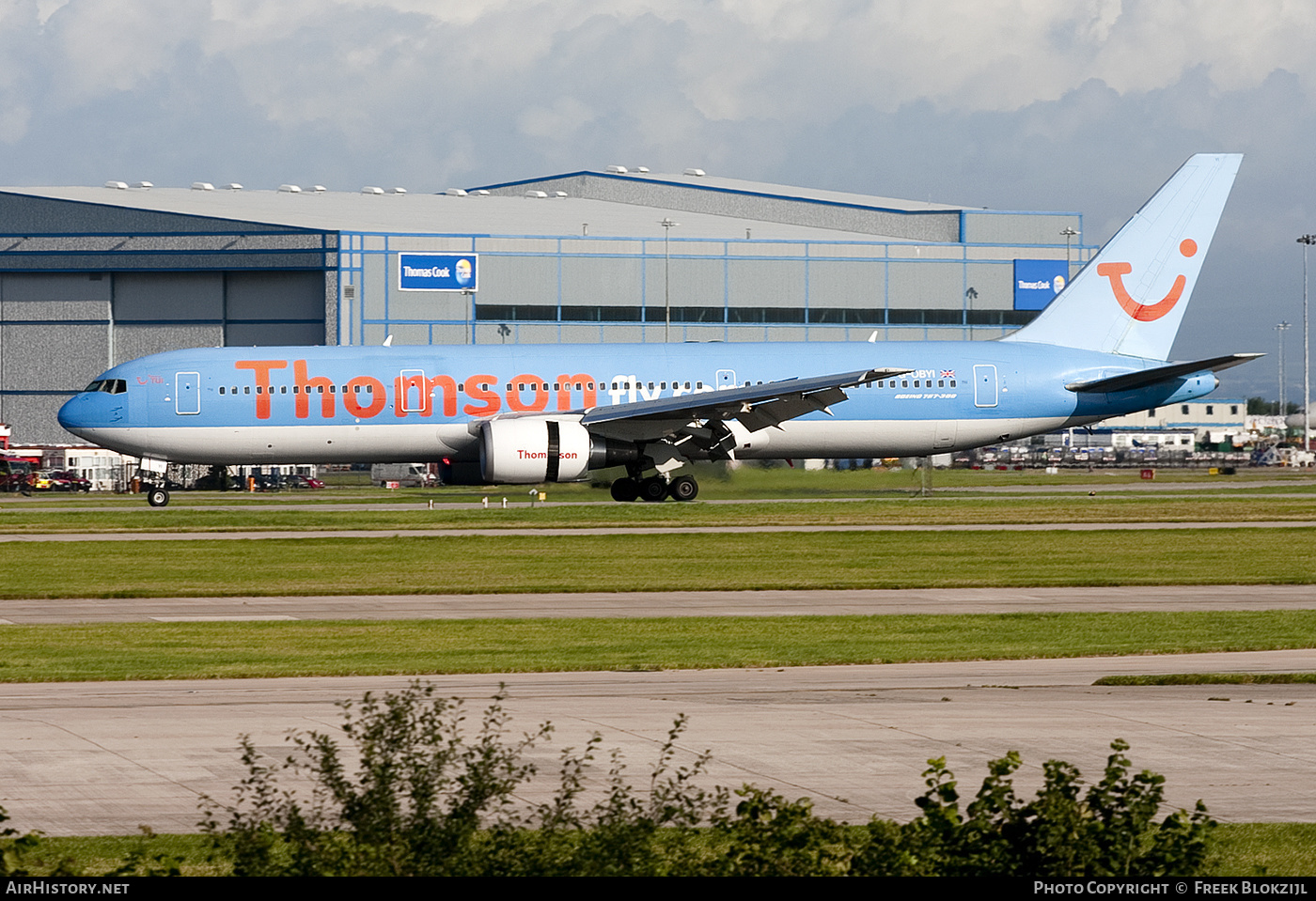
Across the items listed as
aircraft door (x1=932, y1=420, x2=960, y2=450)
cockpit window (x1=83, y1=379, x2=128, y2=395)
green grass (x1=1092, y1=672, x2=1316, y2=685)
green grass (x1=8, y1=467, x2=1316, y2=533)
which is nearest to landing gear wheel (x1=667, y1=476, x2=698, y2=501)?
green grass (x1=8, y1=467, x2=1316, y2=533)

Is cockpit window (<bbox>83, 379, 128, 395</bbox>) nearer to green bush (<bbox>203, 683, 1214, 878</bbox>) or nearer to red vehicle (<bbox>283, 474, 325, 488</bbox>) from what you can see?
red vehicle (<bbox>283, 474, 325, 488</bbox>)

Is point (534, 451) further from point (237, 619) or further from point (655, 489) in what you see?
point (237, 619)

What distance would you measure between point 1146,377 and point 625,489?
1636 centimetres

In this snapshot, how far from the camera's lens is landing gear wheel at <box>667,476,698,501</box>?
148ft

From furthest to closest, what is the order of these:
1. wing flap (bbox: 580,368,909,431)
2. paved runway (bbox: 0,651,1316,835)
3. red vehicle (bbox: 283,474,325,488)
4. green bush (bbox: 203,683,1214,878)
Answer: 1. red vehicle (bbox: 283,474,325,488)
2. wing flap (bbox: 580,368,909,431)
3. paved runway (bbox: 0,651,1316,835)
4. green bush (bbox: 203,683,1214,878)

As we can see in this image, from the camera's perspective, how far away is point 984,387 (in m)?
47.7


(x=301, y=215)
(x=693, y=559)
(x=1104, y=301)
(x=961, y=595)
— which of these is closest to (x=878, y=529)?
(x=693, y=559)

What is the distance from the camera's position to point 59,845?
9312 millimetres

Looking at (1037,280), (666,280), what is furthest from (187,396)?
(1037,280)

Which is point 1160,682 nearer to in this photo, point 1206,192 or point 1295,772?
point 1295,772

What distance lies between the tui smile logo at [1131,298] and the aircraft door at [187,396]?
28.7 meters

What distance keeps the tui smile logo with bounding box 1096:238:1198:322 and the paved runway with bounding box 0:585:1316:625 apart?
25.8 meters

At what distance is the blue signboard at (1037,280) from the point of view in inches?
3967

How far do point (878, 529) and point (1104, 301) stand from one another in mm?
17832
